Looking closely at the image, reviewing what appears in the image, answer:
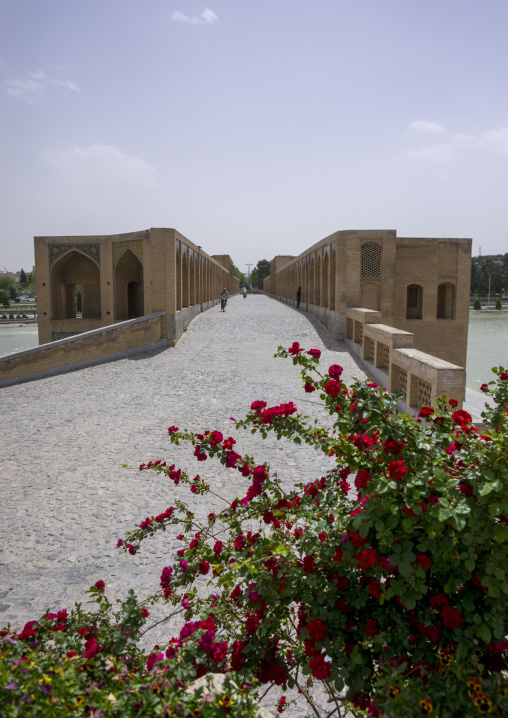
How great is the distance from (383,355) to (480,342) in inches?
1106

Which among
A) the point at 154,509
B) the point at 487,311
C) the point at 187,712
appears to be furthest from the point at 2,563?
the point at 487,311

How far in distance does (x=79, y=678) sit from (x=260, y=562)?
Answer: 2.42 feet

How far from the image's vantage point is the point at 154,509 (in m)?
4.65

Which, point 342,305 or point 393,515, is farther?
point 342,305

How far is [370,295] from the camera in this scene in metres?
14.9

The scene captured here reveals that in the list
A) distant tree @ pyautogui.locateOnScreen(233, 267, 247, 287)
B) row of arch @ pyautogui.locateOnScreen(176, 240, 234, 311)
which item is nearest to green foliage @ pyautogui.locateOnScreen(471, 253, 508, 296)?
distant tree @ pyautogui.locateOnScreen(233, 267, 247, 287)

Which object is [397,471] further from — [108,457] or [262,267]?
[262,267]

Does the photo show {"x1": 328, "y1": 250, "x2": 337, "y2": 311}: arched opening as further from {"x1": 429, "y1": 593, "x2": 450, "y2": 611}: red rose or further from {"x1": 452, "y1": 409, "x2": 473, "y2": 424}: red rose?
{"x1": 429, "y1": 593, "x2": 450, "y2": 611}: red rose

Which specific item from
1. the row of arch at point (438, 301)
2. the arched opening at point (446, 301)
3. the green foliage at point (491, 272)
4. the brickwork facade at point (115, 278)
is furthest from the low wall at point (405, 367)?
the green foliage at point (491, 272)

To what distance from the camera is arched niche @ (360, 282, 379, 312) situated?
48.5ft

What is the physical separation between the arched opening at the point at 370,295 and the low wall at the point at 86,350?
5889 millimetres

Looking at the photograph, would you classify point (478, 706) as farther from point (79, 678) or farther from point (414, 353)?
point (414, 353)

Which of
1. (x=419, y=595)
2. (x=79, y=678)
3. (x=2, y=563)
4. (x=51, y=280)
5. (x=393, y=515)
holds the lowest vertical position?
(x=2, y=563)

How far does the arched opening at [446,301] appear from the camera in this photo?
17.1 m
